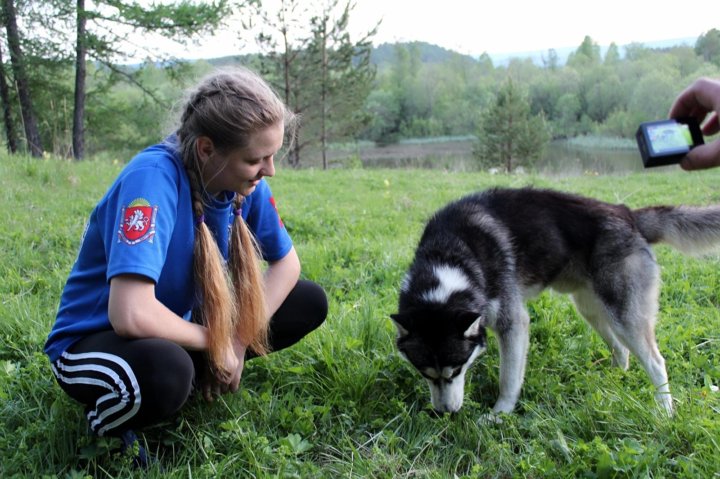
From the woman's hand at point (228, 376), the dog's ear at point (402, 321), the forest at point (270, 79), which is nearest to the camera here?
the woman's hand at point (228, 376)

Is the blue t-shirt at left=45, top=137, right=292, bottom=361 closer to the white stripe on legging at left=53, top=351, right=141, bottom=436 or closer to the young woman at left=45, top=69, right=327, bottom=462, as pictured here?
the young woman at left=45, top=69, right=327, bottom=462

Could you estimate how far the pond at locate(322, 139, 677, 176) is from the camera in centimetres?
2407

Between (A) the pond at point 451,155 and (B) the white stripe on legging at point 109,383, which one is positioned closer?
(B) the white stripe on legging at point 109,383

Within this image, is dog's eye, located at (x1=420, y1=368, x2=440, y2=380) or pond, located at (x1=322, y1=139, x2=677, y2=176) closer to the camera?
dog's eye, located at (x1=420, y1=368, x2=440, y2=380)

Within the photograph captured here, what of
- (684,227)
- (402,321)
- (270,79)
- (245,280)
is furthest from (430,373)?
(270,79)

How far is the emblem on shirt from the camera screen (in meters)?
1.90

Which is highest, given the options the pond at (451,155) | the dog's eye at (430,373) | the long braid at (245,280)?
the long braid at (245,280)

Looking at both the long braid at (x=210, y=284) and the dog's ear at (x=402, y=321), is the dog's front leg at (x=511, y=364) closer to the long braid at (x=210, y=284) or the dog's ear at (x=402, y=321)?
the dog's ear at (x=402, y=321)

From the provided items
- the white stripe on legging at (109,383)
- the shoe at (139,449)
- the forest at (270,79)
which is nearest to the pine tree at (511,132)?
the forest at (270,79)

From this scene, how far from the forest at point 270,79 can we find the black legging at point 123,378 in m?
1.06

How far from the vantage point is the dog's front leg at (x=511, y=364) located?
114 inches

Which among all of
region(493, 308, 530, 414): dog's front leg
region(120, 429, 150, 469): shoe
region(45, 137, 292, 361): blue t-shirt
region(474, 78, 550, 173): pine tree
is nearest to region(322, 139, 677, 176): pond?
region(474, 78, 550, 173): pine tree

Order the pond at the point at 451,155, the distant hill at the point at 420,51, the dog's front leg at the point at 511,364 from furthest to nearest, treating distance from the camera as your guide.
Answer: the distant hill at the point at 420,51 < the pond at the point at 451,155 < the dog's front leg at the point at 511,364

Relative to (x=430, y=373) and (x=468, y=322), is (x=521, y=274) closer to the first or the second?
(x=468, y=322)
